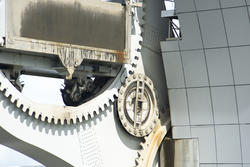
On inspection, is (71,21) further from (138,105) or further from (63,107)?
(138,105)

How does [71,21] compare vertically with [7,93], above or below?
above

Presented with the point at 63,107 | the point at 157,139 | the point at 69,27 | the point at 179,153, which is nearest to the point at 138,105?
the point at 157,139

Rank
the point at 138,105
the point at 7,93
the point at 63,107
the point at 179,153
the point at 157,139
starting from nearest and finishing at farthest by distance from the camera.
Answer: the point at 7,93
the point at 63,107
the point at 138,105
the point at 157,139
the point at 179,153

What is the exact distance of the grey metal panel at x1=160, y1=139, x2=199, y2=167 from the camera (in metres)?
22.0

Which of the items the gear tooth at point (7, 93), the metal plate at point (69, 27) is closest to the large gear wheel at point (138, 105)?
the metal plate at point (69, 27)

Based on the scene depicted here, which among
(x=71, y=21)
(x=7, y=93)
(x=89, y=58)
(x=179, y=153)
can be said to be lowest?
(x=179, y=153)

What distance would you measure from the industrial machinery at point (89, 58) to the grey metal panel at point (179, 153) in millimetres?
416

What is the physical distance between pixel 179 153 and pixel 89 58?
4.17 m

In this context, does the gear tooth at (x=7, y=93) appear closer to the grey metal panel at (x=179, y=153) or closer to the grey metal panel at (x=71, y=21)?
the grey metal panel at (x=71, y=21)

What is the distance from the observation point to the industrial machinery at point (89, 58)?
60.5 ft

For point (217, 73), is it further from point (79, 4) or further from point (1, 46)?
point (1, 46)

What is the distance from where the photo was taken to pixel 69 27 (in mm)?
19344

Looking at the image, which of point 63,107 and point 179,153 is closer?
point 63,107

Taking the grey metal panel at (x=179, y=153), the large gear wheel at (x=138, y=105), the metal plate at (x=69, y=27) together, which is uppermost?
the metal plate at (x=69, y=27)
